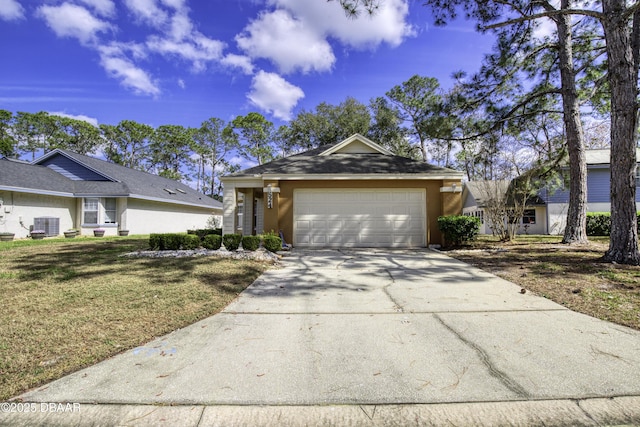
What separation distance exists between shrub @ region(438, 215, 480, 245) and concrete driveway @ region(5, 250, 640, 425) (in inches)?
216

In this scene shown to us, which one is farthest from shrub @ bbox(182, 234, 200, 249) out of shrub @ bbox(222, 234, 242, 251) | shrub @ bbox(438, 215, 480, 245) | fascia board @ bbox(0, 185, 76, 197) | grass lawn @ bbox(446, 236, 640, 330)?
fascia board @ bbox(0, 185, 76, 197)

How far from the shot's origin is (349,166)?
12250 millimetres

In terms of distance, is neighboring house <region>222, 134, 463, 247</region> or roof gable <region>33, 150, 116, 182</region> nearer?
neighboring house <region>222, 134, 463, 247</region>

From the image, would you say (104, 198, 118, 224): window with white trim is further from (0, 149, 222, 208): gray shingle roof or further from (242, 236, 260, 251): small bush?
(242, 236, 260, 251): small bush

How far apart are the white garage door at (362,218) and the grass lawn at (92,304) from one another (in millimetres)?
3982

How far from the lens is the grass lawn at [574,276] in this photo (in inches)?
170

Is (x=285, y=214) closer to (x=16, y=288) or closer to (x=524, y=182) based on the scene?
(x=16, y=288)

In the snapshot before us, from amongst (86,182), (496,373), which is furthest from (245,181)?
(86,182)

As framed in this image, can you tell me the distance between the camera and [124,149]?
3866cm

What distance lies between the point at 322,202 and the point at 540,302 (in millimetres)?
7733

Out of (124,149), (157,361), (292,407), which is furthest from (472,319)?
(124,149)

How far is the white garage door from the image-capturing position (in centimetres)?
1123

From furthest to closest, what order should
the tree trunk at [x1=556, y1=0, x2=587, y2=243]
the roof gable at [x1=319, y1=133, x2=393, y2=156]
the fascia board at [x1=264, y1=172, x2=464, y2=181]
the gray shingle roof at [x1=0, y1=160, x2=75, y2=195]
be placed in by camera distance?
the roof gable at [x1=319, y1=133, x2=393, y2=156]
the gray shingle roof at [x1=0, y1=160, x2=75, y2=195]
the fascia board at [x1=264, y1=172, x2=464, y2=181]
the tree trunk at [x1=556, y1=0, x2=587, y2=243]

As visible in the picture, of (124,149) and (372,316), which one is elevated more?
(124,149)
